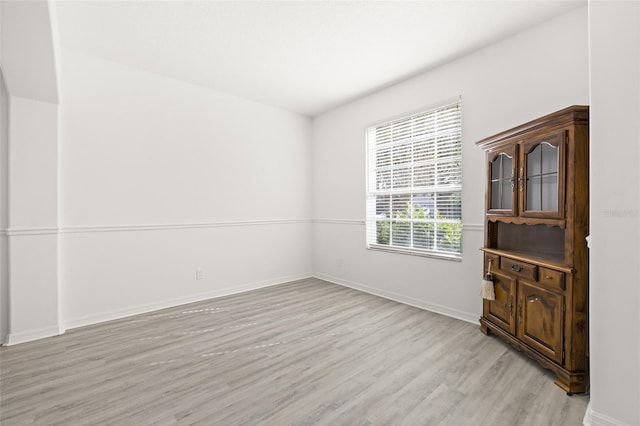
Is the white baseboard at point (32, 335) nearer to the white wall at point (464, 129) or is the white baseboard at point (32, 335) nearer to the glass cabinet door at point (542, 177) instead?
the white wall at point (464, 129)

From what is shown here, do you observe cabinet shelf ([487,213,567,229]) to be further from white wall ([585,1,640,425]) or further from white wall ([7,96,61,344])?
white wall ([7,96,61,344])

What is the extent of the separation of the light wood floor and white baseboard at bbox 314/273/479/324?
0.15m

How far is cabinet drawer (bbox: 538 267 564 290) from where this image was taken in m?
2.04

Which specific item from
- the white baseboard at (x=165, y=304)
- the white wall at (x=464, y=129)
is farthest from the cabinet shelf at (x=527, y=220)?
the white baseboard at (x=165, y=304)

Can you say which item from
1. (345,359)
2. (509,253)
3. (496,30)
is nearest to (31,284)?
(345,359)

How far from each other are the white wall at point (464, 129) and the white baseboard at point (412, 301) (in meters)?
0.01

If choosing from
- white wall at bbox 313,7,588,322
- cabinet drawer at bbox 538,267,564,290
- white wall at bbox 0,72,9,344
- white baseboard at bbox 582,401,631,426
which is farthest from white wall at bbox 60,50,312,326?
white baseboard at bbox 582,401,631,426

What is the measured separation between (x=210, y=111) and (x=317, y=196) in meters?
2.22

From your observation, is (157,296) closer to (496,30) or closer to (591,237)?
(591,237)

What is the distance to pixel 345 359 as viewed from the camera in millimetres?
2418

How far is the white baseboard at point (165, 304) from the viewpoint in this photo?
10.3 feet

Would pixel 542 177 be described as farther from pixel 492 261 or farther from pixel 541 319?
pixel 541 319

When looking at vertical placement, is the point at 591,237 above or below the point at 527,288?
above

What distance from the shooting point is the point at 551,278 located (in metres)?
2.12
